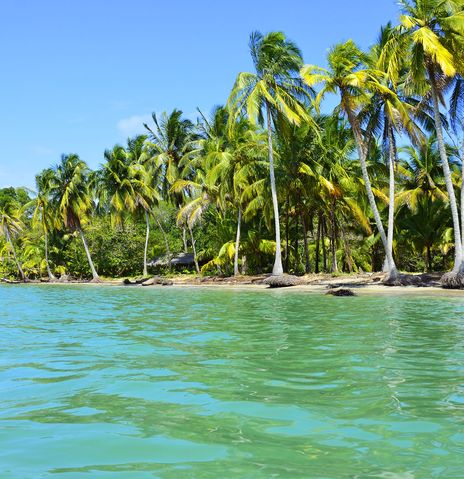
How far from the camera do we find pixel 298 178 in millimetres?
29156

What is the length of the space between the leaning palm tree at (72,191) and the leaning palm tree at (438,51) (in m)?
30.1

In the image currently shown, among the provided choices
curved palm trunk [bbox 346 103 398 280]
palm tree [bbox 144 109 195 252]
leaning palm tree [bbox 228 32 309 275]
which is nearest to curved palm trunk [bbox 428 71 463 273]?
curved palm trunk [bbox 346 103 398 280]

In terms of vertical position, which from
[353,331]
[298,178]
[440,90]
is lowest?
[353,331]

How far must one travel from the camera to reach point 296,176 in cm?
2916

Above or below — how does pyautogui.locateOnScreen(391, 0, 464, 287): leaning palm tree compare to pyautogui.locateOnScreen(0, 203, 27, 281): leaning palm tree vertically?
above

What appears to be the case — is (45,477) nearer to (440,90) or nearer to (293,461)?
(293,461)

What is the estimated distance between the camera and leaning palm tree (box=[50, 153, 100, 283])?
42156mm

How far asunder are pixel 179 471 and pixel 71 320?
30.7ft

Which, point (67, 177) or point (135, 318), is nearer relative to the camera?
point (135, 318)

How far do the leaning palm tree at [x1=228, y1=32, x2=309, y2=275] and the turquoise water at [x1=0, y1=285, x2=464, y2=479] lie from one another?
18367 mm

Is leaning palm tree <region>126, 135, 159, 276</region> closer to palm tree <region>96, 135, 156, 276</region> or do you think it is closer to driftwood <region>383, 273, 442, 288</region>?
palm tree <region>96, 135, 156, 276</region>

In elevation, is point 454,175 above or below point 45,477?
above

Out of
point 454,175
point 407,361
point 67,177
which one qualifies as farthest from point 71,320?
point 67,177

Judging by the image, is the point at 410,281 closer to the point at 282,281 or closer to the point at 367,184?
the point at 367,184
